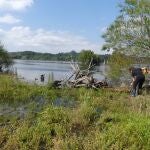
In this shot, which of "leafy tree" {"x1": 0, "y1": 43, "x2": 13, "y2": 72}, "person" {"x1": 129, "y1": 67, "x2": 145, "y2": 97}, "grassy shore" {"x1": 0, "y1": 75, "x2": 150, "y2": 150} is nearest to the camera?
"grassy shore" {"x1": 0, "y1": 75, "x2": 150, "y2": 150}

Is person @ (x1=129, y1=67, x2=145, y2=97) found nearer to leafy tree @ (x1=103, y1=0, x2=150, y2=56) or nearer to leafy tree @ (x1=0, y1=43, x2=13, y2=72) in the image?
leafy tree @ (x1=103, y1=0, x2=150, y2=56)

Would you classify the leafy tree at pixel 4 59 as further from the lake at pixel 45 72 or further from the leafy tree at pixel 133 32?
the leafy tree at pixel 133 32

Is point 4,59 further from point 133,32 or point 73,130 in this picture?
point 73,130

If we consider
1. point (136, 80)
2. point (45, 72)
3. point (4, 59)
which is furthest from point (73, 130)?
point (45, 72)

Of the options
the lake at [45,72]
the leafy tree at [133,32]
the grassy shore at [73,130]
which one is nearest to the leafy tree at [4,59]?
the lake at [45,72]

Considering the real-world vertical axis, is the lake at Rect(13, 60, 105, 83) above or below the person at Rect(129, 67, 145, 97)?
below

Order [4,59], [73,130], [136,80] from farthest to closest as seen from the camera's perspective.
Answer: [4,59] → [136,80] → [73,130]

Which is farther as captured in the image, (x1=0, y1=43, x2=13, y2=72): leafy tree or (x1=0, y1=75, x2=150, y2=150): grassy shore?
(x1=0, y1=43, x2=13, y2=72): leafy tree

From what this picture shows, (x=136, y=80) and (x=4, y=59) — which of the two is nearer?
(x=136, y=80)

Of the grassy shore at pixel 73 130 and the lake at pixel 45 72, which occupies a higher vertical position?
the grassy shore at pixel 73 130

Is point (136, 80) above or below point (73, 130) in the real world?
above

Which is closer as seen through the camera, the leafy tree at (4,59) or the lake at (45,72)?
the lake at (45,72)

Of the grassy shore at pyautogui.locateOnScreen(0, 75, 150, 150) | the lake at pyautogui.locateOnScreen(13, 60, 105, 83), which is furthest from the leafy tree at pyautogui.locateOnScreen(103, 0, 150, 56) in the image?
the grassy shore at pyautogui.locateOnScreen(0, 75, 150, 150)

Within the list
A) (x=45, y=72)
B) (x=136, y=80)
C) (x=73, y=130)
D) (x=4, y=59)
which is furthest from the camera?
(x=45, y=72)
